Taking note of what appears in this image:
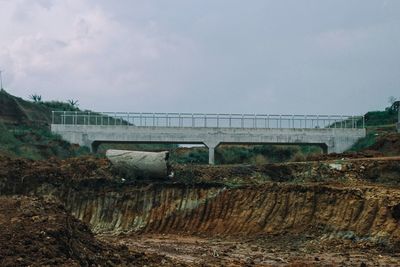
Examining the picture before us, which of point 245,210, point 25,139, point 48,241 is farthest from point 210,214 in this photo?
point 25,139

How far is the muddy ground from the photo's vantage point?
55.3 feet

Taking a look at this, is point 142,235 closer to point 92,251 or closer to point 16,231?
point 92,251

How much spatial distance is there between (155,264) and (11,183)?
17657 millimetres

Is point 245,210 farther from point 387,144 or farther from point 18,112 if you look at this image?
point 18,112

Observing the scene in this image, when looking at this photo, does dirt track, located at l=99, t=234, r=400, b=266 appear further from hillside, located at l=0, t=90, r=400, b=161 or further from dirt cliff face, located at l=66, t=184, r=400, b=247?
hillside, located at l=0, t=90, r=400, b=161

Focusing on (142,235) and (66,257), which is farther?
(142,235)

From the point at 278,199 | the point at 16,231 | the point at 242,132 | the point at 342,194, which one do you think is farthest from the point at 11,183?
the point at 242,132

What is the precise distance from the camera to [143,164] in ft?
107

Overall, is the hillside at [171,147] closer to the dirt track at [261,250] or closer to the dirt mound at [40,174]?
the dirt mound at [40,174]

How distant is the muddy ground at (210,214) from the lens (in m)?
16.9

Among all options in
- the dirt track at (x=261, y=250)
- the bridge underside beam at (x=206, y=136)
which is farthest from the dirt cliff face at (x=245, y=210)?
the bridge underside beam at (x=206, y=136)

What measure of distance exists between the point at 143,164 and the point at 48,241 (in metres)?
18.4

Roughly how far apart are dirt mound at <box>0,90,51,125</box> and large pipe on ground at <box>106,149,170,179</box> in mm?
30363

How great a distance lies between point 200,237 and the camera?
28.0 meters
